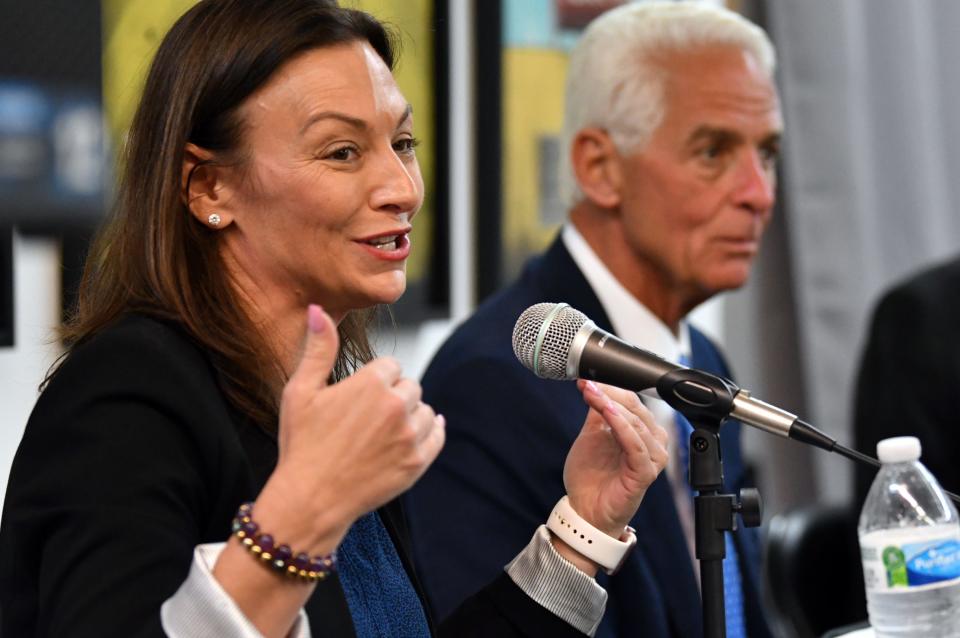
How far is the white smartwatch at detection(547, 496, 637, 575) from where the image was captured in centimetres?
165

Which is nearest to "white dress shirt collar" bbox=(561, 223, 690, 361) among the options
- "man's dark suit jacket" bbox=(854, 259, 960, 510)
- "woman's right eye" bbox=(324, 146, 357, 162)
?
"man's dark suit jacket" bbox=(854, 259, 960, 510)

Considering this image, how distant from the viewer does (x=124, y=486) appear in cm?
126

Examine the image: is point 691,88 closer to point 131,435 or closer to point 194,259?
point 194,259

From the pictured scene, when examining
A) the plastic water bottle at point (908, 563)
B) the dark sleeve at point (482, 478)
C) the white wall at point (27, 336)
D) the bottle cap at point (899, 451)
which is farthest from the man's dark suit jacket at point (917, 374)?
the white wall at point (27, 336)

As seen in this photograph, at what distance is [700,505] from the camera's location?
142 cm

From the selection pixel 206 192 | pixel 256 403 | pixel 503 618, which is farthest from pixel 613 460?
pixel 206 192

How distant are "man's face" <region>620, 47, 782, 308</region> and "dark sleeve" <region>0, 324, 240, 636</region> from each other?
1.33 metres

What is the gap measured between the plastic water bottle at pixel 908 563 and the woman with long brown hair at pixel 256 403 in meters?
0.27

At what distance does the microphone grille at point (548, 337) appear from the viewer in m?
1.45

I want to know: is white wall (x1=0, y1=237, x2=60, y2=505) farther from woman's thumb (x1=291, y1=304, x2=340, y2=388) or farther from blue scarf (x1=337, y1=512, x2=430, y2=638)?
woman's thumb (x1=291, y1=304, x2=340, y2=388)

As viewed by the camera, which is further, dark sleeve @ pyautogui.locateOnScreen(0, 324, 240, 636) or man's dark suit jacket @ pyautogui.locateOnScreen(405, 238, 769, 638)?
man's dark suit jacket @ pyautogui.locateOnScreen(405, 238, 769, 638)

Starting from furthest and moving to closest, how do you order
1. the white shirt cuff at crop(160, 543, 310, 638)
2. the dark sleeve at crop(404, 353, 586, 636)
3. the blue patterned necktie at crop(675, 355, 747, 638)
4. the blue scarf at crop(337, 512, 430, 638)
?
the blue patterned necktie at crop(675, 355, 747, 638)
the dark sleeve at crop(404, 353, 586, 636)
the blue scarf at crop(337, 512, 430, 638)
the white shirt cuff at crop(160, 543, 310, 638)

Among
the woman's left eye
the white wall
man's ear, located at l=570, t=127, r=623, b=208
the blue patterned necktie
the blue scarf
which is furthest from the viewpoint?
man's ear, located at l=570, t=127, r=623, b=208

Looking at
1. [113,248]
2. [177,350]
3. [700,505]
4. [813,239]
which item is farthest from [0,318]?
[813,239]
